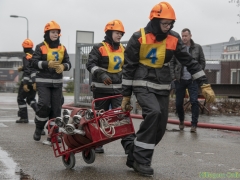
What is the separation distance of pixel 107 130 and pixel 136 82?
663 mm

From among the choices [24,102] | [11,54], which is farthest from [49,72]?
[11,54]

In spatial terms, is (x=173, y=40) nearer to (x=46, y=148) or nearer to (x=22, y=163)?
(x=22, y=163)

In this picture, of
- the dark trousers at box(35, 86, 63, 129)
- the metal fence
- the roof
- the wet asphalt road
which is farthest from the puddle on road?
the roof

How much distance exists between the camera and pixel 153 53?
6.39m

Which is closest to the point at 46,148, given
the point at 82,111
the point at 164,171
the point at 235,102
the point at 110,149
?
the point at 110,149

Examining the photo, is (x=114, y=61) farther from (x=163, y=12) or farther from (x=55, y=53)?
(x=163, y=12)

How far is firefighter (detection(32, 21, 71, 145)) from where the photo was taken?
353 inches

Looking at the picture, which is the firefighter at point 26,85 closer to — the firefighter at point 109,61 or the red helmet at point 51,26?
the red helmet at point 51,26

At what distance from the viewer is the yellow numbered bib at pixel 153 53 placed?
6375 mm

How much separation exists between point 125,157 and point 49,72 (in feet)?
7.52

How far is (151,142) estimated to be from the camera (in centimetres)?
623

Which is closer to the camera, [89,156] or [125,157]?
[89,156]

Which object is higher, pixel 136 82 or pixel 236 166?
pixel 136 82

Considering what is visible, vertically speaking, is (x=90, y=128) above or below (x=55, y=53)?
below
